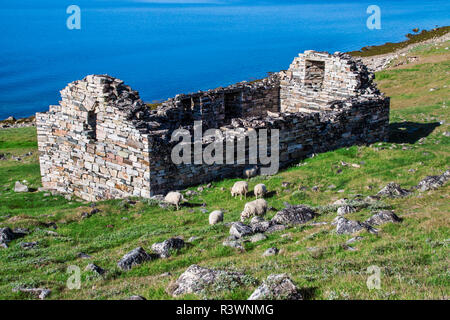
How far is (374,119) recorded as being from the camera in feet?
84.2

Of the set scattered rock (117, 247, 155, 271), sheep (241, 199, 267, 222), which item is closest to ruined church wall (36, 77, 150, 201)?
sheep (241, 199, 267, 222)

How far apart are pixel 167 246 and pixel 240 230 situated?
90.2 inches

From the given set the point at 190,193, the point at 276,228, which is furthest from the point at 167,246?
the point at 190,193

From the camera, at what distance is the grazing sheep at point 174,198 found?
17.8 meters

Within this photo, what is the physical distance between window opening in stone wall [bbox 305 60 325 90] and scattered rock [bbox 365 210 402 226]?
16.9 metres

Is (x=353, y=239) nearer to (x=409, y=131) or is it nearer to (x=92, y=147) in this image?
(x=92, y=147)

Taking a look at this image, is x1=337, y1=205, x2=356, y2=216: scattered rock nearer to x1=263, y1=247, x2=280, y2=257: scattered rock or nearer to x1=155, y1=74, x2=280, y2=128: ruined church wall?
x1=263, y1=247, x2=280, y2=257: scattered rock

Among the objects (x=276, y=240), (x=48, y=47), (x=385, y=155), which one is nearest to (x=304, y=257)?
(x=276, y=240)

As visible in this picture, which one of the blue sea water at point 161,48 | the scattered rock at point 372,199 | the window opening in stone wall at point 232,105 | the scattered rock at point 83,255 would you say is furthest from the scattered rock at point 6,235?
the blue sea water at point 161,48

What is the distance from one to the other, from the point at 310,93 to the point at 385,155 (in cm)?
819

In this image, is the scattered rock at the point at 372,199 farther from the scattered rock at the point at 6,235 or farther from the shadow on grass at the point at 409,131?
the scattered rock at the point at 6,235

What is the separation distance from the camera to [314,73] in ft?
98.1
